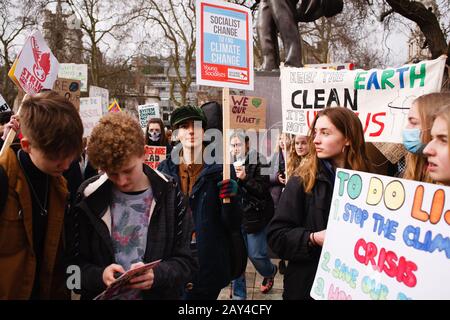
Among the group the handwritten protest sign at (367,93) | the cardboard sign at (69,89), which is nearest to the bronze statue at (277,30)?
the handwritten protest sign at (367,93)

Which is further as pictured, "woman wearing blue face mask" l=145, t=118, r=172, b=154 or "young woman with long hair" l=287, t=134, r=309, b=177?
"woman wearing blue face mask" l=145, t=118, r=172, b=154

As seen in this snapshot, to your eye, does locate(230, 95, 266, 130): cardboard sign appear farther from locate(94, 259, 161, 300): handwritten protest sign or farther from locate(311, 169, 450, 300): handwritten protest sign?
locate(94, 259, 161, 300): handwritten protest sign

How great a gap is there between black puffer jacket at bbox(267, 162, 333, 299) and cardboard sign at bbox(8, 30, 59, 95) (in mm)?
1977

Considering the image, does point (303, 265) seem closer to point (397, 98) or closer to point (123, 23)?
point (397, 98)

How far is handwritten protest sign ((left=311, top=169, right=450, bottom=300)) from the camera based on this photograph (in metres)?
1.47

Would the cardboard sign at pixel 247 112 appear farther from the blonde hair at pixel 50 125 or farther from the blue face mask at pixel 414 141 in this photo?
the blonde hair at pixel 50 125

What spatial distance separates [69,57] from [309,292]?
24.7m

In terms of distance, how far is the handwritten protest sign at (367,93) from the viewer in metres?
3.28

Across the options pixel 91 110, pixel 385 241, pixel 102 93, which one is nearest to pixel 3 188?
pixel 385 241

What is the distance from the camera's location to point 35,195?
1.66 metres

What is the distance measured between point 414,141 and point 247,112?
11.1 ft

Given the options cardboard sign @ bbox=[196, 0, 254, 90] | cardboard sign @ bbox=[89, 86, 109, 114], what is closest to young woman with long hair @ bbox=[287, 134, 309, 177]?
cardboard sign @ bbox=[196, 0, 254, 90]

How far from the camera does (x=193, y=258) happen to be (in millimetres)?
1985

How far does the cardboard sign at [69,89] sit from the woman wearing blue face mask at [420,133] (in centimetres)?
382
